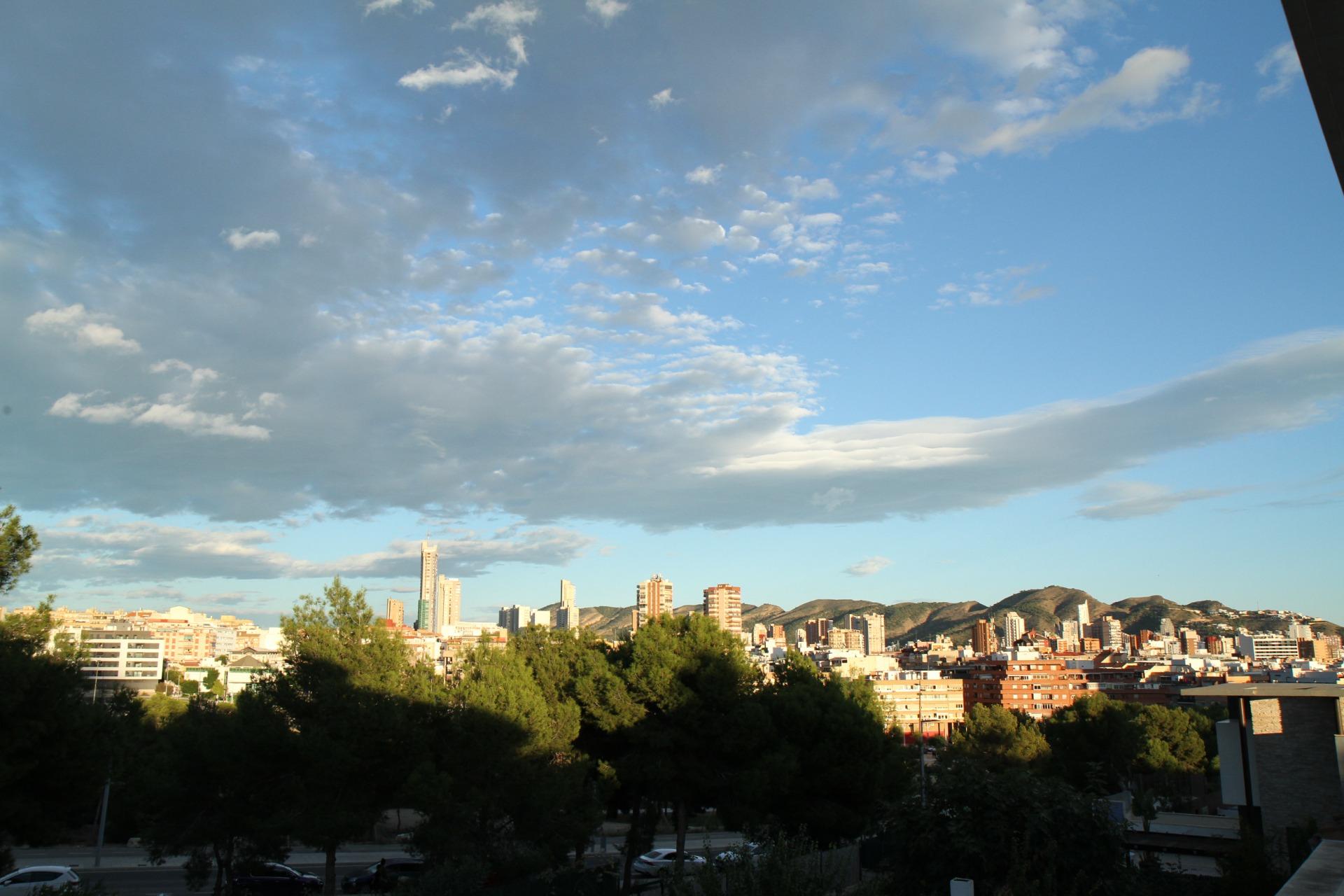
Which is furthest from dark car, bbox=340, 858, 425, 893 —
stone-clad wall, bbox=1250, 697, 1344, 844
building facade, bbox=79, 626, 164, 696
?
building facade, bbox=79, 626, 164, 696

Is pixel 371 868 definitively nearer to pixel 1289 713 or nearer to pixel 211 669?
pixel 1289 713

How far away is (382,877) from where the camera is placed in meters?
30.2

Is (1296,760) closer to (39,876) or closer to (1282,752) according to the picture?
(1282,752)

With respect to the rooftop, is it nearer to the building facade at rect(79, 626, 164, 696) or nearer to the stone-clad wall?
the stone-clad wall

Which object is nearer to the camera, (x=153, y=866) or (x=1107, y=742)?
(x=153, y=866)

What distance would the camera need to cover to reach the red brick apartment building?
448 ft

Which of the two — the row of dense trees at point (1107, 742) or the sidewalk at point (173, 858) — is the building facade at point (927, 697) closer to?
the row of dense trees at point (1107, 742)

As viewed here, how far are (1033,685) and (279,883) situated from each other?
130207mm

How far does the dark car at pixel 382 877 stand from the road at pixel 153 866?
7.44 ft

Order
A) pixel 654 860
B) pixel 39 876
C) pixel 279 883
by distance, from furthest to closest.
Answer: pixel 654 860 → pixel 279 883 → pixel 39 876

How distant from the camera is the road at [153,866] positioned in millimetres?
31734

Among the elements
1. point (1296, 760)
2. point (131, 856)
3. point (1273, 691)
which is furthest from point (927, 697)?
point (1273, 691)

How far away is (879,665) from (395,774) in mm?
172361

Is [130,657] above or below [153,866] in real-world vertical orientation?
above
